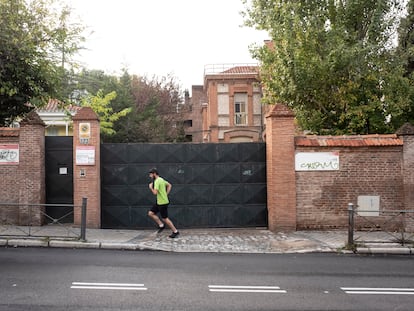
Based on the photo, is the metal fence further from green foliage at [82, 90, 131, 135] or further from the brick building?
the brick building

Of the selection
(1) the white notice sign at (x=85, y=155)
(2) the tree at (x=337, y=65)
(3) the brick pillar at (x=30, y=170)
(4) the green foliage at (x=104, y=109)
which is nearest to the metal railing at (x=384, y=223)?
(2) the tree at (x=337, y=65)

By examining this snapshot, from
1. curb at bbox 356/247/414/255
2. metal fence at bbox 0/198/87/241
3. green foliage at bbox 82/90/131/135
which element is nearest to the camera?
curb at bbox 356/247/414/255

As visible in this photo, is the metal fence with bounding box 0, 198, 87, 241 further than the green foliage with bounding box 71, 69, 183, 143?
No

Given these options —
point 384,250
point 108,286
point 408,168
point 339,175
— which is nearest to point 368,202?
point 339,175

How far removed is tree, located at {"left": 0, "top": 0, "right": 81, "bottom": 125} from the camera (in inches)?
459

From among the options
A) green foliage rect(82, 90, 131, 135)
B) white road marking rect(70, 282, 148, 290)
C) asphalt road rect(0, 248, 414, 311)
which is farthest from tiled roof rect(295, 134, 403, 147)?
green foliage rect(82, 90, 131, 135)

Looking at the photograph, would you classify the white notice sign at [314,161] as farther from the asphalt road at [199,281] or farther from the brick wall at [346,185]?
the asphalt road at [199,281]

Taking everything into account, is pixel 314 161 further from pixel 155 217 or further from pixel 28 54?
pixel 28 54

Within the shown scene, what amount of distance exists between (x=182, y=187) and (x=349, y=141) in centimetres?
515

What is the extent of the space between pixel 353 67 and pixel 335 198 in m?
5.09

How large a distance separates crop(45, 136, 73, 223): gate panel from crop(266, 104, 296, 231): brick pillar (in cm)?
610

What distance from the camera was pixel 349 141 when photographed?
1220 centimetres

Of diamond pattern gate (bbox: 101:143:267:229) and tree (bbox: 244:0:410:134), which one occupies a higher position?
tree (bbox: 244:0:410:134)

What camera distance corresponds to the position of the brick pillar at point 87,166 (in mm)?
12031
